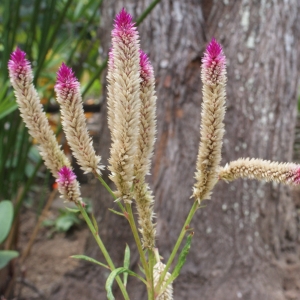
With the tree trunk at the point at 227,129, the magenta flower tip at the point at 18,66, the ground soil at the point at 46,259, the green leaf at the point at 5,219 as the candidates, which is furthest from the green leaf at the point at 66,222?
the magenta flower tip at the point at 18,66

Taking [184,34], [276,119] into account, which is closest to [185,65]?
[184,34]

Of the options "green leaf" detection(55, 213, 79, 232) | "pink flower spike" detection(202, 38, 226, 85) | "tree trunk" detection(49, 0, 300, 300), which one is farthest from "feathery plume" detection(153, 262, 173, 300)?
"green leaf" detection(55, 213, 79, 232)

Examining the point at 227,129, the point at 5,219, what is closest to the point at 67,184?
the point at 5,219

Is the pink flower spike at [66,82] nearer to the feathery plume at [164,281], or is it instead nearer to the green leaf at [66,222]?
the feathery plume at [164,281]

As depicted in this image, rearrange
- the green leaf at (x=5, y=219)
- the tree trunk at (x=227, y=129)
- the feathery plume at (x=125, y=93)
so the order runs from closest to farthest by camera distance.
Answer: the feathery plume at (x=125, y=93) → the green leaf at (x=5, y=219) → the tree trunk at (x=227, y=129)

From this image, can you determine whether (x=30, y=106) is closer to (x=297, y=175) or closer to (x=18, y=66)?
(x=18, y=66)

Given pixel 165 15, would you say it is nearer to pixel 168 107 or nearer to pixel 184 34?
pixel 184 34

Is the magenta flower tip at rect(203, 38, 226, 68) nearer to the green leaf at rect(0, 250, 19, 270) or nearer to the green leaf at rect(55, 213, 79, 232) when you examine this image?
the green leaf at rect(0, 250, 19, 270)
